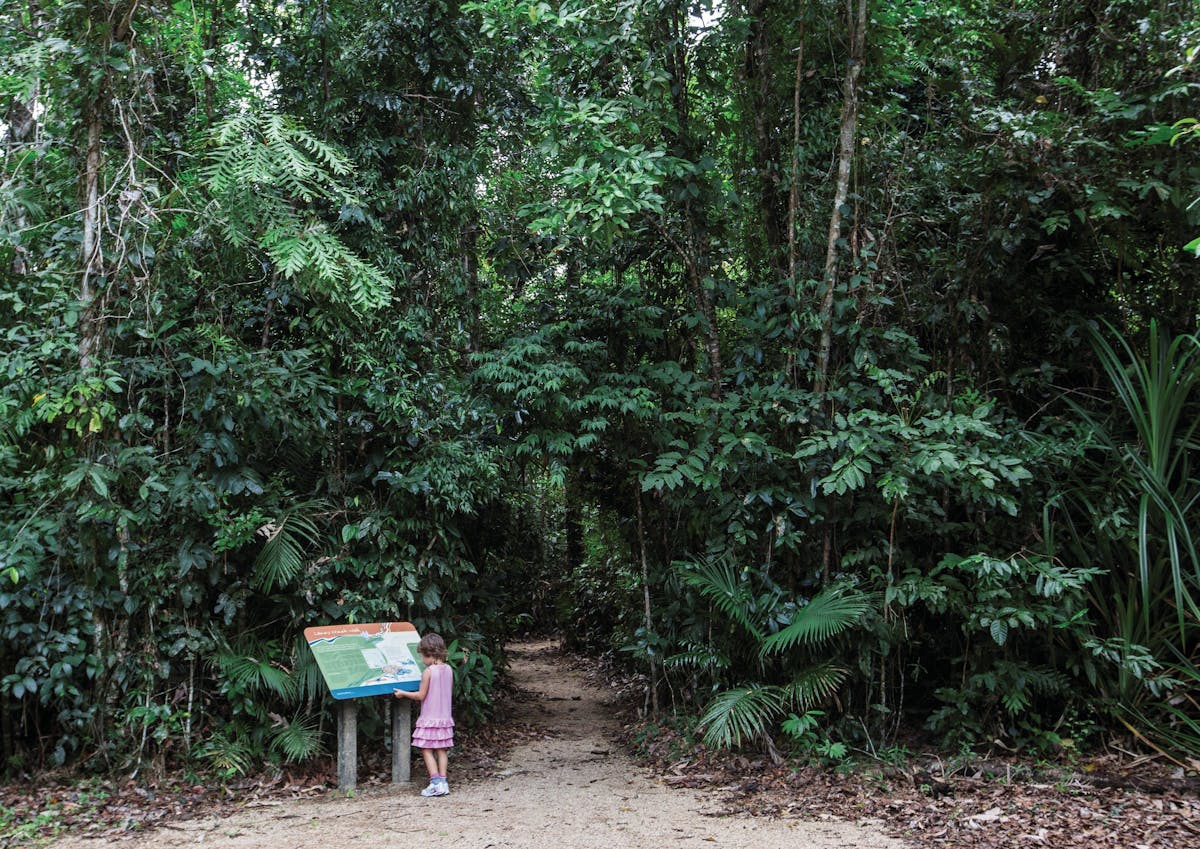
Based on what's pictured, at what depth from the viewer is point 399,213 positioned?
21.0ft

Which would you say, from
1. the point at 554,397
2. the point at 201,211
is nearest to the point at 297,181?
the point at 201,211

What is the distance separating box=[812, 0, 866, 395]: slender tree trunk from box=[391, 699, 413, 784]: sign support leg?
3.49 m

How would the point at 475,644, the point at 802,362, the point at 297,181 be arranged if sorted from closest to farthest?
the point at 297,181, the point at 802,362, the point at 475,644

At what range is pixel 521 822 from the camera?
4.58 m

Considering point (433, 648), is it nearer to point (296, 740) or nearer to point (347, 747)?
point (347, 747)

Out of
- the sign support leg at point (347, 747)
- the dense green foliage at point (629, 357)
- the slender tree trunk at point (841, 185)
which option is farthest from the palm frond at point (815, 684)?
the sign support leg at point (347, 747)

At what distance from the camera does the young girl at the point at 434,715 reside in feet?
16.6

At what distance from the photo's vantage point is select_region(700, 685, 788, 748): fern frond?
17.0ft

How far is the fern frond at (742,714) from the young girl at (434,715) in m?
1.66

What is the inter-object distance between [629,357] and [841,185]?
6.86 ft

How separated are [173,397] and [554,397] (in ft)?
8.32

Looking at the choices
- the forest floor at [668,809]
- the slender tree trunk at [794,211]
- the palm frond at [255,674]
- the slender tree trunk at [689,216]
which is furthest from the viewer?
the slender tree trunk at [689,216]

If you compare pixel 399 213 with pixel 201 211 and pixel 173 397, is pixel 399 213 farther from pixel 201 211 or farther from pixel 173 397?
pixel 173 397

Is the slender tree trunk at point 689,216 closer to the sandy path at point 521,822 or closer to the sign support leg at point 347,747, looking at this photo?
the sandy path at point 521,822
